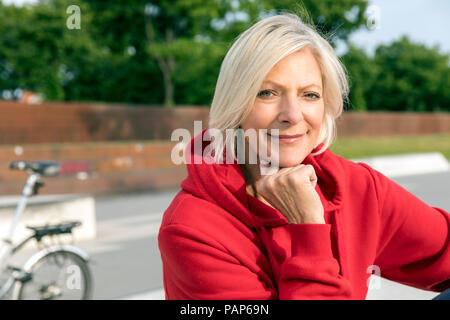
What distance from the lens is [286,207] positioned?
157 centimetres

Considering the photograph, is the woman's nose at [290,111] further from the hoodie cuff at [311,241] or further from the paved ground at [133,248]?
the paved ground at [133,248]

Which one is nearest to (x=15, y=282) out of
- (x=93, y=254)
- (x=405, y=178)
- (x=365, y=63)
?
(x=93, y=254)

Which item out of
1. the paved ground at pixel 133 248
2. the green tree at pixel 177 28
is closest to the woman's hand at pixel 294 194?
the paved ground at pixel 133 248

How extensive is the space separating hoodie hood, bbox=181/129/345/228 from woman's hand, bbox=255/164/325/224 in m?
0.04

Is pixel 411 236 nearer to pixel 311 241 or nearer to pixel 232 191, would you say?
pixel 311 241

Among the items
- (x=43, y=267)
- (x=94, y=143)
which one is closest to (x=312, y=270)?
(x=43, y=267)

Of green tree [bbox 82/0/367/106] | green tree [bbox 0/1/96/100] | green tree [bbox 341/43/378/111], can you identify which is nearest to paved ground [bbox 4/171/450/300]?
green tree [bbox 82/0/367/106]

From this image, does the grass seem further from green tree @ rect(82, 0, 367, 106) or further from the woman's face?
the woman's face

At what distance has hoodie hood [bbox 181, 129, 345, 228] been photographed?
155cm

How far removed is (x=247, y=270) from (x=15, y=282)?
317 cm

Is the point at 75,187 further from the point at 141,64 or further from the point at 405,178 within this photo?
the point at 141,64

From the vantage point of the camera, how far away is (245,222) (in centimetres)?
156

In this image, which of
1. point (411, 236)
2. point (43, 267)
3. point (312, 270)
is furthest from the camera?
point (43, 267)

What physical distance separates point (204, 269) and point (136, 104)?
2400 centimetres
